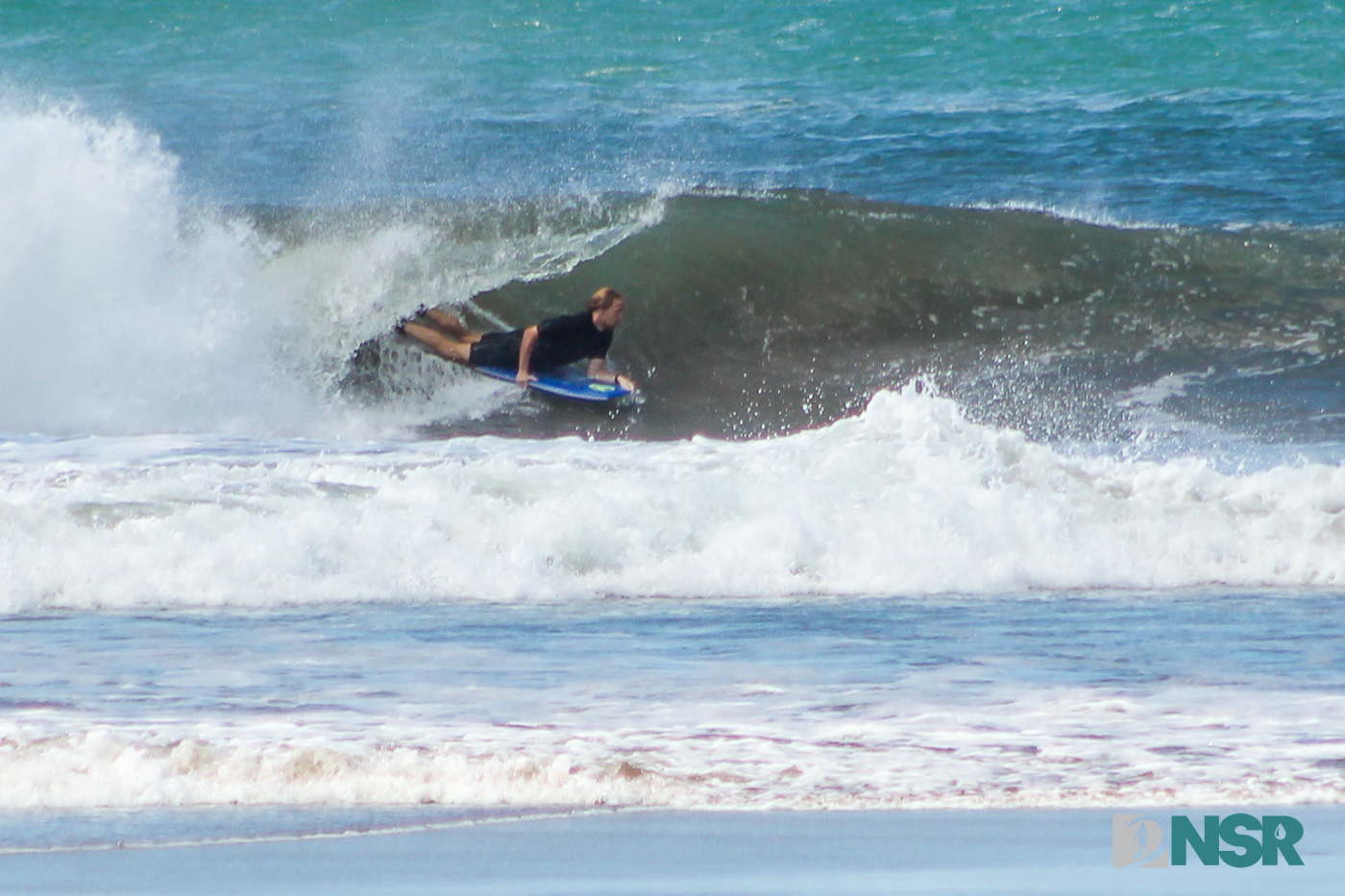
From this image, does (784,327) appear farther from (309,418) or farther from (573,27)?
(573,27)

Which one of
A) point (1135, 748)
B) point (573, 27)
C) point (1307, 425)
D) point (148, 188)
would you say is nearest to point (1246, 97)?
point (573, 27)

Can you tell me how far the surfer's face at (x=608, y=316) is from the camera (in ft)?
36.4

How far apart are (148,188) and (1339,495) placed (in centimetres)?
932

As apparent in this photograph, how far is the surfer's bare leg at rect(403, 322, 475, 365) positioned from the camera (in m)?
11.9

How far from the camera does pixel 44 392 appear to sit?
11.7 m

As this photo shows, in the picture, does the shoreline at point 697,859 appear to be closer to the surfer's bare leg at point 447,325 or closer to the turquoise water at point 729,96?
the surfer's bare leg at point 447,325

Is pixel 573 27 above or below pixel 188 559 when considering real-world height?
above

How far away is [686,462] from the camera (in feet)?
28.1

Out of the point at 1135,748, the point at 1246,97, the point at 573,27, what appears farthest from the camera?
the point at 573,27

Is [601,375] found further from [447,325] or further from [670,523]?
[670,523]
